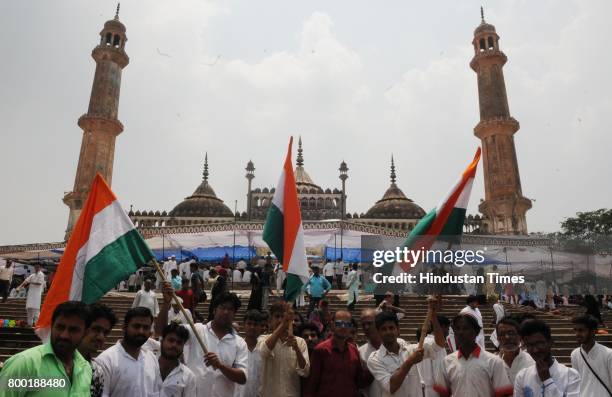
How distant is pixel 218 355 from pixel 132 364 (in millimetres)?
796

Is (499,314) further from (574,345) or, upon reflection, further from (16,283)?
(16,283)

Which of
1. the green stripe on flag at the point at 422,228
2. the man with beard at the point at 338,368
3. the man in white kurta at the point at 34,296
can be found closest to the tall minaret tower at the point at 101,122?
the man in white kurta at the point at 34,296

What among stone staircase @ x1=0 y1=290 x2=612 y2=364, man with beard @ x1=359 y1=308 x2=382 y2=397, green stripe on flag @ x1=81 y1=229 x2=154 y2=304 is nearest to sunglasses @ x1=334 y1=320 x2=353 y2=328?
man with beard @ x1=359 y1=308 x2=382 y2=397

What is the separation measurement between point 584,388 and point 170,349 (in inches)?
137

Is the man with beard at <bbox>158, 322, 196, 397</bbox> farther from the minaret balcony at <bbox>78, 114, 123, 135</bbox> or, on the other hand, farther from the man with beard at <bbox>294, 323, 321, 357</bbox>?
the minaret balcony at <bbox>78, 114, 123, 135</bbox>

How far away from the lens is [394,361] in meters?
3.72

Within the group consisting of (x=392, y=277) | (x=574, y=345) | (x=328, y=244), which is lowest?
(x=574, y=345)

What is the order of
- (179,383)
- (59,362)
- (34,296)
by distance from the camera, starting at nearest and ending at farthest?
(59,362) < (179,383) < (34,296)

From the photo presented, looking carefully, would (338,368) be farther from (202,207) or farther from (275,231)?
(202,207)

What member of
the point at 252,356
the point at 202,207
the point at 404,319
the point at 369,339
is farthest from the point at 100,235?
the point at 202,207

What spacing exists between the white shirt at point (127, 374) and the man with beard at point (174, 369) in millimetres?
137

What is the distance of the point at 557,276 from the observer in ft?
50.1

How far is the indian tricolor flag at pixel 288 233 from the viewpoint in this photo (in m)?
4.92

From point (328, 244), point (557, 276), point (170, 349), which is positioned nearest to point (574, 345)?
point (557, 276)
